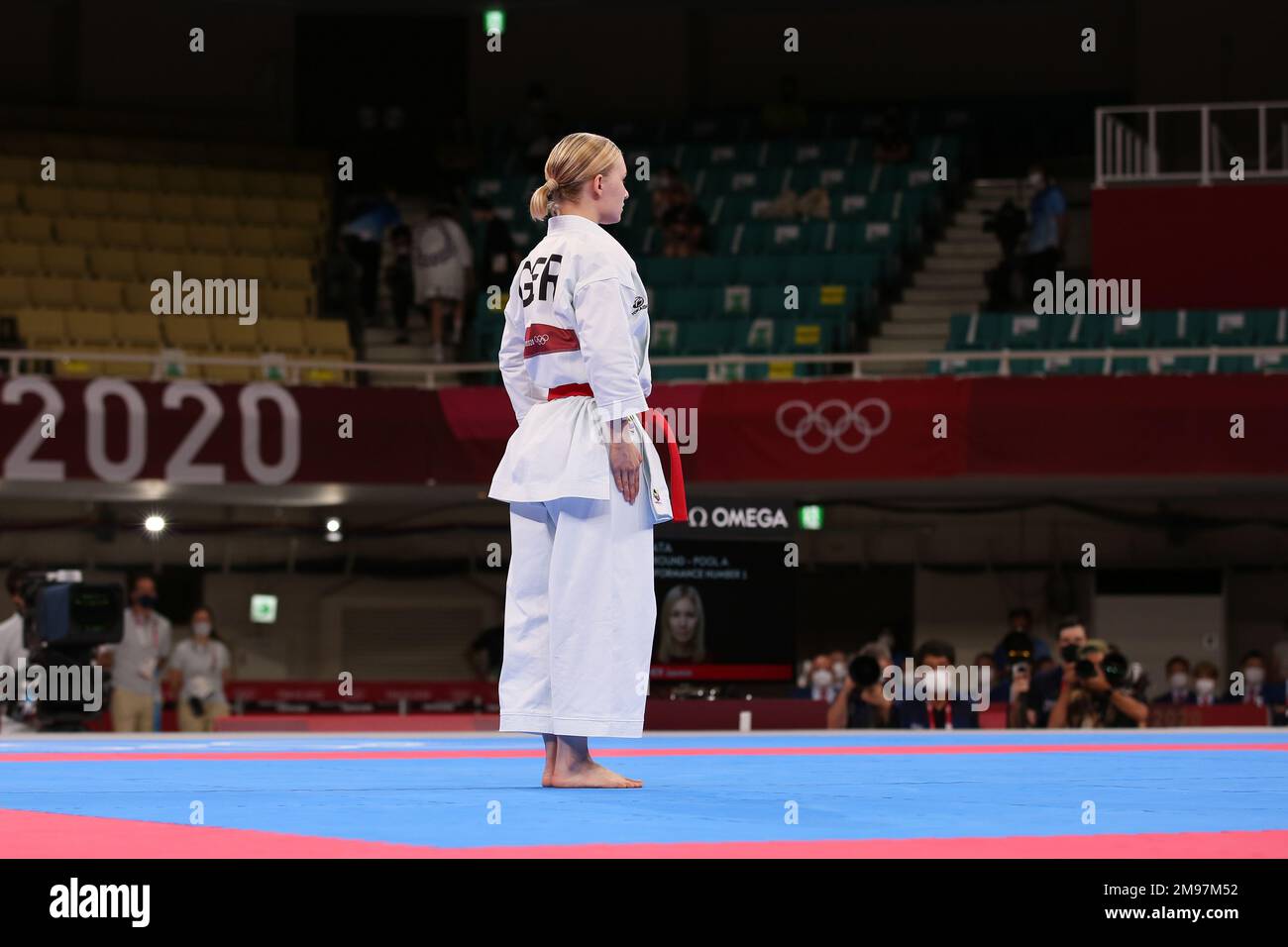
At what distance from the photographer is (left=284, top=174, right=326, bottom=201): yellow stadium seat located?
71.9 ft

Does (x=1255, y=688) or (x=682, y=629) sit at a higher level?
(x=682, y=629)

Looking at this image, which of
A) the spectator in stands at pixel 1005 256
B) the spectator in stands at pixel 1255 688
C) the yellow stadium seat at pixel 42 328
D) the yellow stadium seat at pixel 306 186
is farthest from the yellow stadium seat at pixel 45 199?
the spectator in stands at pixel 1255 688

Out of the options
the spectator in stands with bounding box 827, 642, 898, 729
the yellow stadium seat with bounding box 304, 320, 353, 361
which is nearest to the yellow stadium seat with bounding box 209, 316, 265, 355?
the yellow stadium seat with bounding box 304, 320, 353, 361

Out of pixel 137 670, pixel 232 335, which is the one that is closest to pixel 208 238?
pixel 232 335

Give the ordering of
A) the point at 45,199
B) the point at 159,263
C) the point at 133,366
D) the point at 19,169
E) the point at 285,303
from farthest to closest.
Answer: the point at 19,169
the point at 45,199
the point at 285,303
the point at 159,263
the point at 133,366

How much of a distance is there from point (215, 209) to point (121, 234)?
4.55 feet

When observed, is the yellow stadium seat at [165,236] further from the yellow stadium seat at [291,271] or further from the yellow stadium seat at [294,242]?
the yellow stadium seat at [294,242]

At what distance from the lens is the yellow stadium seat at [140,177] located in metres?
20.9

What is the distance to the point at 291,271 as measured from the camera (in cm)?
2019

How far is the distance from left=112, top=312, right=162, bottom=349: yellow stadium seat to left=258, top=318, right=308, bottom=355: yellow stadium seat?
1000mm

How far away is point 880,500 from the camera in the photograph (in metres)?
19.8

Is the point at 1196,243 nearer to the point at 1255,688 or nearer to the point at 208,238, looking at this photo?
the point at 1255,688
